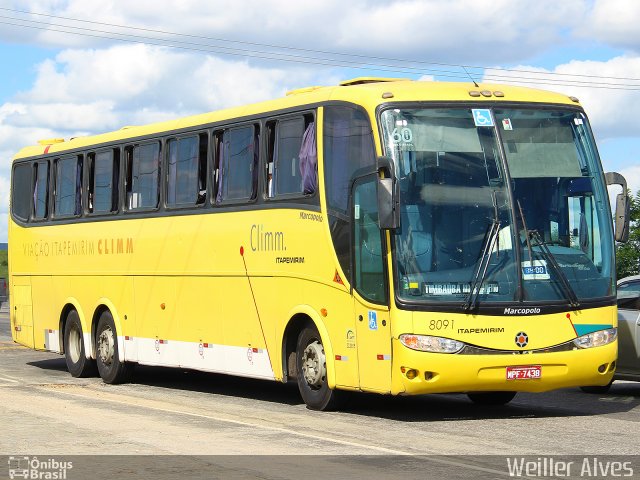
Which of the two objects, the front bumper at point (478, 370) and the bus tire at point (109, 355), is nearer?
the front bumper at point (478, 370)

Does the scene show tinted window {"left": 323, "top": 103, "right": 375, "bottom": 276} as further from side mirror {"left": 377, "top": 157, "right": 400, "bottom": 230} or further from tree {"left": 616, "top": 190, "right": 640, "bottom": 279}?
tree {"left": 616, "top": 190, "right": 640, "bottom": 279}

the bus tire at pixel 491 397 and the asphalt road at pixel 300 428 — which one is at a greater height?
the bus tire at pixel 491 397

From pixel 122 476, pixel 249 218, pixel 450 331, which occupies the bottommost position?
pixel 122 476

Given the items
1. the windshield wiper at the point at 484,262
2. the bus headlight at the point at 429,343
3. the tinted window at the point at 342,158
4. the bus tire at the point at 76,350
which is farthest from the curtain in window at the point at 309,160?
the bus tire at the point at 76,350

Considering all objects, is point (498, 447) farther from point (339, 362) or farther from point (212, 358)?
point (212, 358)

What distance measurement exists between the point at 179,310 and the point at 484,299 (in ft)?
20.7

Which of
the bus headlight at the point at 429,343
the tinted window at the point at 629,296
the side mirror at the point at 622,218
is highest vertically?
the side mirror at the point at 622,218

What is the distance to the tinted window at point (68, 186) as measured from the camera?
75.5 feet

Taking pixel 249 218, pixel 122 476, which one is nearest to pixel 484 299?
pixel 249 218

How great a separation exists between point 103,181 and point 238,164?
461cm

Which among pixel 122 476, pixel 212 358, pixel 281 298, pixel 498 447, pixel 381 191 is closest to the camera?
pixel 122 476

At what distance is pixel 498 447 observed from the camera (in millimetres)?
12641

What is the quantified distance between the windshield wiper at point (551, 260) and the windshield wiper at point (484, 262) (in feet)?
1.07

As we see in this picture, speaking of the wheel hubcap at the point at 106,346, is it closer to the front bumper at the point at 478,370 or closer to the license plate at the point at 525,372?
the front bumper at the point at 478,370
